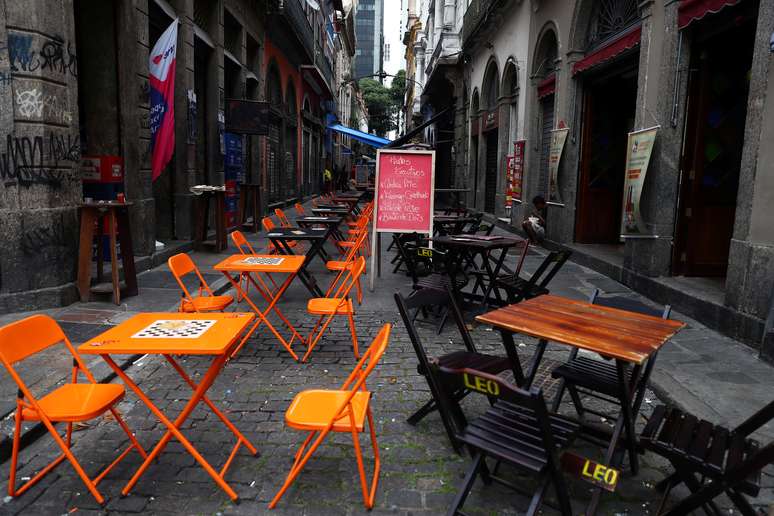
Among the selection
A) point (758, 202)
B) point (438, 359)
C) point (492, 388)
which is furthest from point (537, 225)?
point (492, 388)

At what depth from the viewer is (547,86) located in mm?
12305

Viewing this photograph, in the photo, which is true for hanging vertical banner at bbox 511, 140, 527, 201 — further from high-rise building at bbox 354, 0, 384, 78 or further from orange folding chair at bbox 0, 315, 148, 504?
high-rise building at bbox 354, 0, 384, 78

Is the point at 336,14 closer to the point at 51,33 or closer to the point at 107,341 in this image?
the point at 51,33

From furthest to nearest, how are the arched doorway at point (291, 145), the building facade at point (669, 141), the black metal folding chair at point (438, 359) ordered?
the arched doorway at point (291, 145)
the building facade at point (669, 141)
the black metal folding chair at point (438, 359)

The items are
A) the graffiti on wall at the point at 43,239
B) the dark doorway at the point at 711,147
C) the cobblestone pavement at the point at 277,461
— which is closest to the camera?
the cobblestone pavement at the point at 277,461

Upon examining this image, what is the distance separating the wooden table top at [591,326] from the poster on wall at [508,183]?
37.3ft

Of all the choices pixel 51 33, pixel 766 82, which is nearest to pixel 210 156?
pixel 51 33

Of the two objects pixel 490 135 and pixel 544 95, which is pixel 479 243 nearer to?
pixel 544 95

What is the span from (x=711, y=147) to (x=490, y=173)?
12.3 meters

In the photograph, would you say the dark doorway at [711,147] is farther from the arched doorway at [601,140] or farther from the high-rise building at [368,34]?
the high-rise building at [368,34]

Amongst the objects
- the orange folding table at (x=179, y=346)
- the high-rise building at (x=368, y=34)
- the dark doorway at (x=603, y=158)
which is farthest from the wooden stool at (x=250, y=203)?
the high-rise building at (x=368, y=34)

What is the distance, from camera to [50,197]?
6059mm

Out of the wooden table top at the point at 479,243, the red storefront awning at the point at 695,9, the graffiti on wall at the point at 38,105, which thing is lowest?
the wooden table top at the point at 479,243

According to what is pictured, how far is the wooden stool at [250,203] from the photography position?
13227mm
